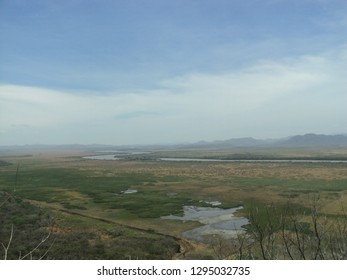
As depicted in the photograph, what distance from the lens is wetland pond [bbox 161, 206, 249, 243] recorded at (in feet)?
62.2

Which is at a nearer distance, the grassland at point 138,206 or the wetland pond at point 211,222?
the grassland at point 138,206

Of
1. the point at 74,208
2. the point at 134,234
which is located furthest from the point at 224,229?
the point at 74,208

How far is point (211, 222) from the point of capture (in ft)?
72.8

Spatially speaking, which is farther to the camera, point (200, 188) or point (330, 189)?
point (200, 188)

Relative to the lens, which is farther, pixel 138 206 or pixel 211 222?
pixel 138 206

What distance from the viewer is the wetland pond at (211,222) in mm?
18969

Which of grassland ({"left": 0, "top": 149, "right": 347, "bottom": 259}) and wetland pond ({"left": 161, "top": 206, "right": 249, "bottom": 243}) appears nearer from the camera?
grassland ({"left": 0, "top": 149, "right": 347, "bottom": 259})

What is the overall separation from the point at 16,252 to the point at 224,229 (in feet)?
36.8
